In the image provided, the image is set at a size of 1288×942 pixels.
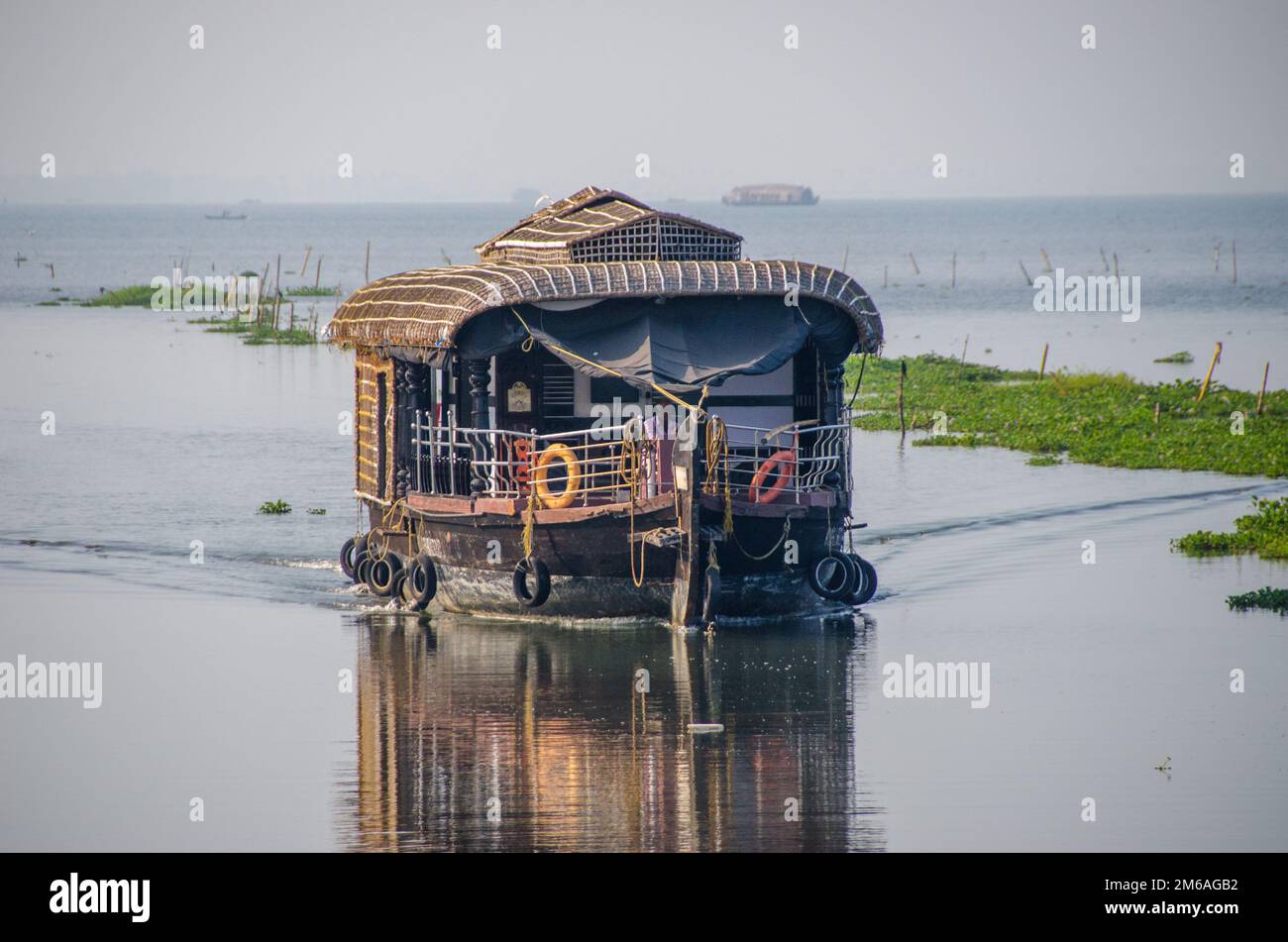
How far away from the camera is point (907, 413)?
39.8 m

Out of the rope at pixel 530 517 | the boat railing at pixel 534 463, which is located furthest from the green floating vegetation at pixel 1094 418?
the rope at pixel 530 517

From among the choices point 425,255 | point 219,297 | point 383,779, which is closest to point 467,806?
point 383,779

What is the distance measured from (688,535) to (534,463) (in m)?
2.08

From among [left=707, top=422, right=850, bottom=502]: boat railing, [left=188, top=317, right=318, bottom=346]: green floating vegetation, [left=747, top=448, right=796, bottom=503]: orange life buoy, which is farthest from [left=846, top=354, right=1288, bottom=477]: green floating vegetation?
[left=188, top=317, right=318, bottom=346]: green floating vegetation

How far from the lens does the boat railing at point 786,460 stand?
66.1 ft

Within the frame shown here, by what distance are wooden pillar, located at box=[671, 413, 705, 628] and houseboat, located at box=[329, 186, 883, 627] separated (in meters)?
0.03

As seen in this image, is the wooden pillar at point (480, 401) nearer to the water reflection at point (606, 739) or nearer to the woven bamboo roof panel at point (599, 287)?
the woven bamboo roof panel at point (599, 287)

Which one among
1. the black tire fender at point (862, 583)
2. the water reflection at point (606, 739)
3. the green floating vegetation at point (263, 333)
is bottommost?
the water reflection at point (606, 739)

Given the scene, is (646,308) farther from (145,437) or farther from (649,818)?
(145,437)

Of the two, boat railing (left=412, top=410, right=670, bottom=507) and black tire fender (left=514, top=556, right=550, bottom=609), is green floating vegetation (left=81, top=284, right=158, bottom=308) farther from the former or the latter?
black tire fender (left=514, top=556, right=550, bottom=609)

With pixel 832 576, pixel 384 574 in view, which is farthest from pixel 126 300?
pixel 832 576

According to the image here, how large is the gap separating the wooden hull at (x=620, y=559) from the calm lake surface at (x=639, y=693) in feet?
1.03

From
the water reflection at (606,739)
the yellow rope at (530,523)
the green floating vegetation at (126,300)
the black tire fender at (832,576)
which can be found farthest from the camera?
the green floating vegetation at (126,300)

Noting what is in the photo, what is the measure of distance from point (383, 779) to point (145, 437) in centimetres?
2509
